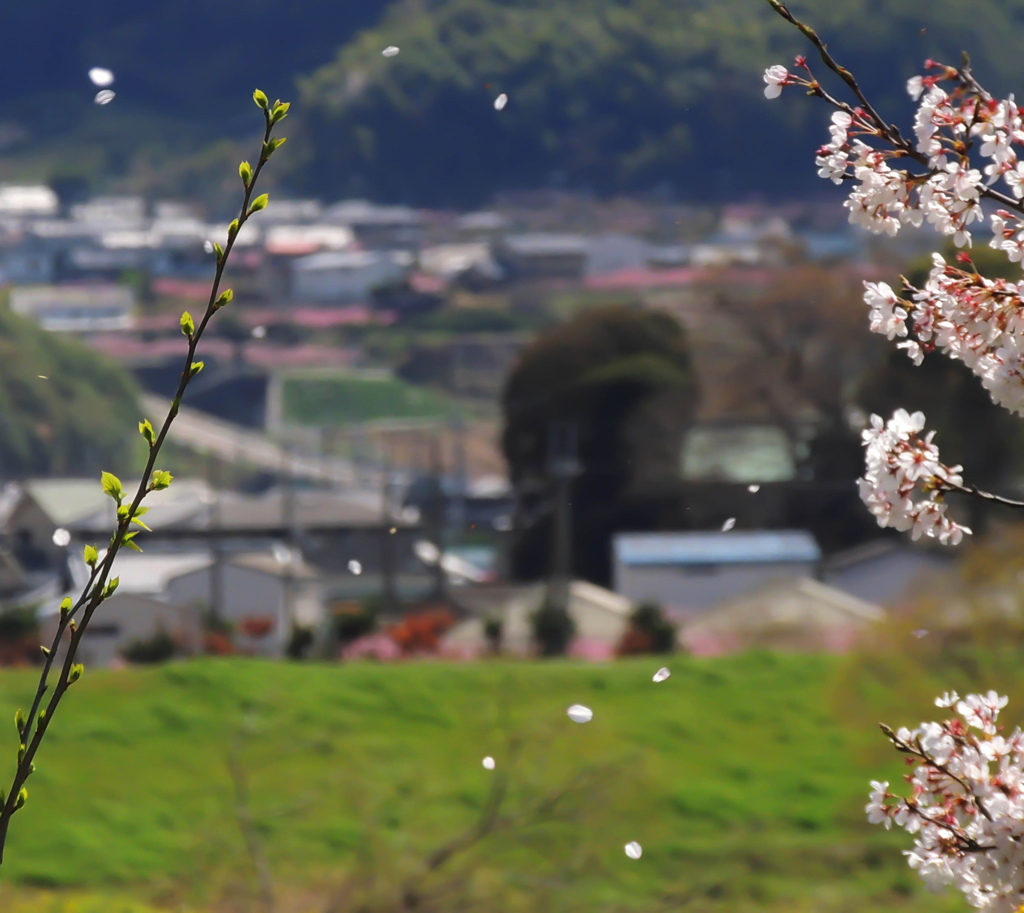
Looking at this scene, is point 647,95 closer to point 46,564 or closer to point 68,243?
point 68,243

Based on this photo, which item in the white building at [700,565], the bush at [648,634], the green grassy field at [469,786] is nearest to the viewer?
the green grassy field at [469,786]

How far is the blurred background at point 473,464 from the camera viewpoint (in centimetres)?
861

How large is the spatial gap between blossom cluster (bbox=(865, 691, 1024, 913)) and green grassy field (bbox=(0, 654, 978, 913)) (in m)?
5.19

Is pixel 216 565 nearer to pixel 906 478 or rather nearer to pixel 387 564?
pixel 387 564

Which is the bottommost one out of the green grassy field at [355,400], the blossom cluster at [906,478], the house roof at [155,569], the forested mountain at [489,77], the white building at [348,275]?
the house roof at [155,569]

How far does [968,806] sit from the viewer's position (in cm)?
110

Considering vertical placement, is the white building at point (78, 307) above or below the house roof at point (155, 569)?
above

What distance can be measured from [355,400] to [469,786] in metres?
4.93

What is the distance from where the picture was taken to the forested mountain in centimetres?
1534

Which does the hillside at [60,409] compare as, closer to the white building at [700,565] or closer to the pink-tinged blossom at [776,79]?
the white building at [700,565]

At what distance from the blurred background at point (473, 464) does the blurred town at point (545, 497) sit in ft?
0.13

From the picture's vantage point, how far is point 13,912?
5.70m

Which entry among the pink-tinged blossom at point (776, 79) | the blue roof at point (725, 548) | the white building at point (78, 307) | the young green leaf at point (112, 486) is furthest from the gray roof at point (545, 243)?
the young green leaf at point (112, 486)

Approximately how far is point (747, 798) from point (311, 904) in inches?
135
